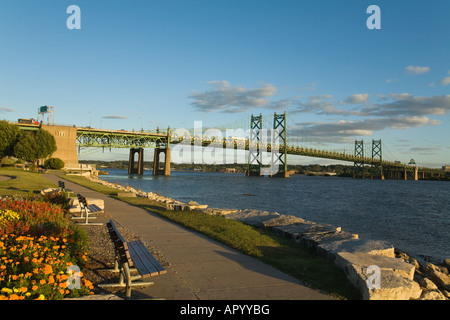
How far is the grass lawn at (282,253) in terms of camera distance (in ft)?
16.7

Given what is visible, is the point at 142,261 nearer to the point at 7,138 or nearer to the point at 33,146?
the point at 7,138

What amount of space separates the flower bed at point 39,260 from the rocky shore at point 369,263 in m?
3.78

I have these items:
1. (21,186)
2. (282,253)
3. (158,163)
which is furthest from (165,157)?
(282,253)

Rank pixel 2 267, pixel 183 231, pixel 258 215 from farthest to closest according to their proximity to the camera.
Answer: pixel 258 215
pixel 183 231
pixel 2 267

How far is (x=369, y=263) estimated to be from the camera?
219 inches

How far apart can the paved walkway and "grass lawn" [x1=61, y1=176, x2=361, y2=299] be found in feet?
0.76

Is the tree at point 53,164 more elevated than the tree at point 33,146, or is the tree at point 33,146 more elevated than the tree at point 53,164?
the tree at point 33,146

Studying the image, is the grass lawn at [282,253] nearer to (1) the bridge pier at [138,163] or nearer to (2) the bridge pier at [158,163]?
(2) the bridge pier at [158,163]

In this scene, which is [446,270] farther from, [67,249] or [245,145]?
[245,145]

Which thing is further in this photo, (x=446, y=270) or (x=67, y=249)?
(x=446, y=270)

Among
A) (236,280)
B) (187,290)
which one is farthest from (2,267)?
(236,280)

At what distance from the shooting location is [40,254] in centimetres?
490

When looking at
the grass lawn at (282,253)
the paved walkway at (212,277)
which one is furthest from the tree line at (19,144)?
the paved walkway at (212,277)
